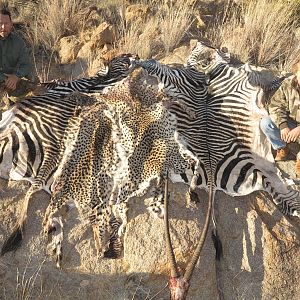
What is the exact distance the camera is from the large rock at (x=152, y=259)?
394cm

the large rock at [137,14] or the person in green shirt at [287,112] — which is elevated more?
the person in green shirt at [287,112]

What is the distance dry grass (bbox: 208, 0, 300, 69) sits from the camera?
287 inches

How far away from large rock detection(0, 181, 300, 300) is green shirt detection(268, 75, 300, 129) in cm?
126

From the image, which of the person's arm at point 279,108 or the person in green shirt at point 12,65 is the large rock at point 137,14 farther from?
the person's arm at point 279,108

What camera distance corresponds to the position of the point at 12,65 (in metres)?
5.92

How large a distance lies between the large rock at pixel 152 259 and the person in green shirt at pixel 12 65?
163 cm

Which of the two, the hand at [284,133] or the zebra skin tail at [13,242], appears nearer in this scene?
the zebra skin tail at [13,242]

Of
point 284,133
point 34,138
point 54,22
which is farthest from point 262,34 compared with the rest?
point 34,138

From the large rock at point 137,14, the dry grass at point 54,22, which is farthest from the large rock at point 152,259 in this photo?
the large rock at point 137,14

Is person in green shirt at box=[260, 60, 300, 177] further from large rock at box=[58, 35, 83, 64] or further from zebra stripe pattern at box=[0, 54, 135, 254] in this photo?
large rock at box=[58, 35, 83, 64]

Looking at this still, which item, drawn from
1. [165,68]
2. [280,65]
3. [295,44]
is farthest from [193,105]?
[295,44]

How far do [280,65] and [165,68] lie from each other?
2625 millimetres

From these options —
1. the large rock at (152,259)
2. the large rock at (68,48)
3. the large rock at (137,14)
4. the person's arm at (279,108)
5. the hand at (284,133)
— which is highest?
the person's arm at (279,108)

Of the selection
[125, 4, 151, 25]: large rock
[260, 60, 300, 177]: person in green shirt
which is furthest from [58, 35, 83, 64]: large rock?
[260, 60, 300, 177]: person in green shirt
